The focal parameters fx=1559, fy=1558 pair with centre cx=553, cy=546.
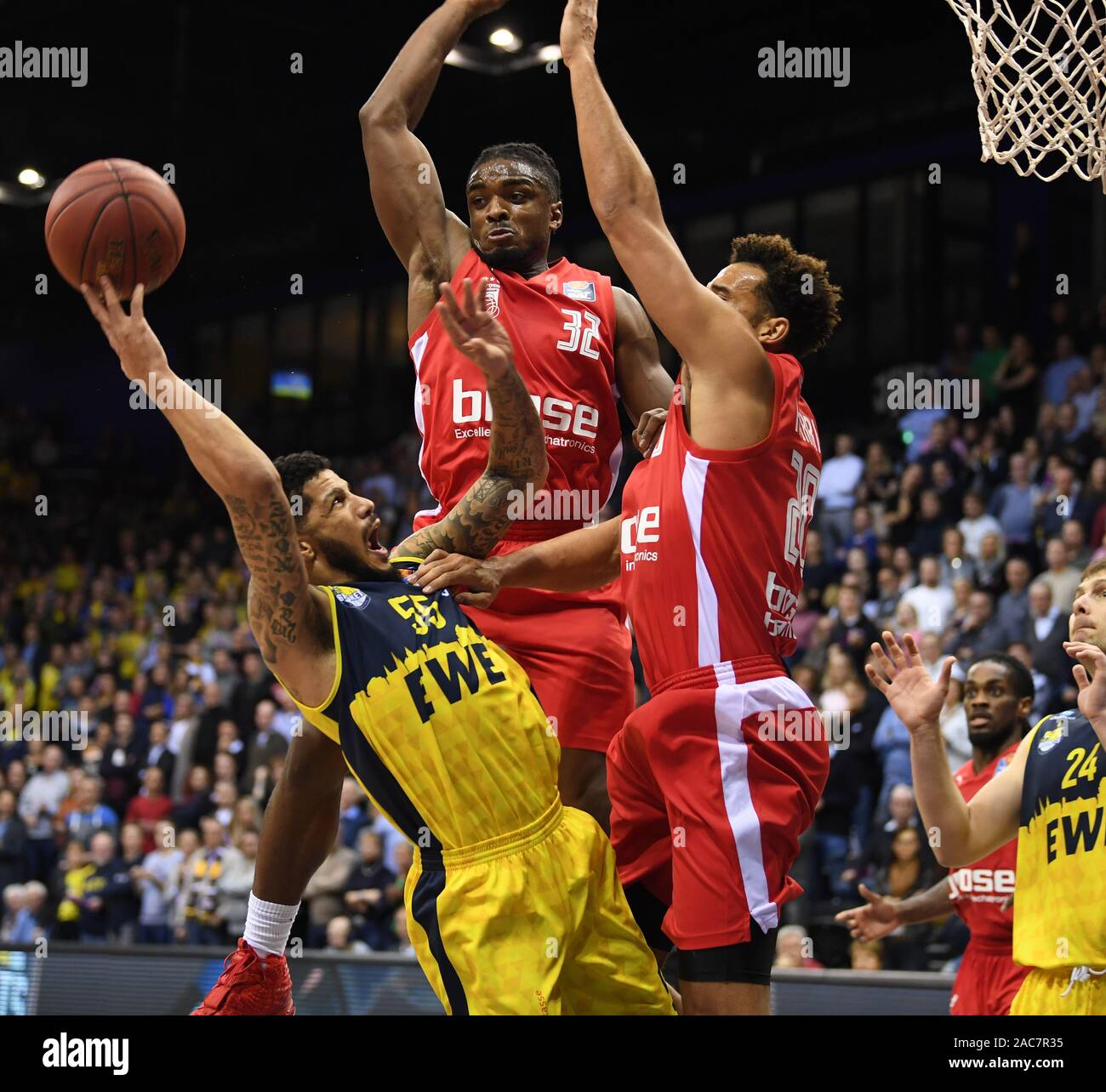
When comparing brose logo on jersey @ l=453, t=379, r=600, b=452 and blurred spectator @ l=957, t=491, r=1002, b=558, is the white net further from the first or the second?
blurred spectator @ l=957, t=491, r=1002, b=558

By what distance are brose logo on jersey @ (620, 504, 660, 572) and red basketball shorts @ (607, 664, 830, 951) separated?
1.09 ft

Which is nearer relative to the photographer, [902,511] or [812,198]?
[902,511]

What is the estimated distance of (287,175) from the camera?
15828mm

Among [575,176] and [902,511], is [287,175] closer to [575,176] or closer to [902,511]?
[575,176]

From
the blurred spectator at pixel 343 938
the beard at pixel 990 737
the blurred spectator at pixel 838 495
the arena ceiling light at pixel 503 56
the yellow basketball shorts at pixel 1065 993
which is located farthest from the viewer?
the arena ceiling light at pixel 503 56

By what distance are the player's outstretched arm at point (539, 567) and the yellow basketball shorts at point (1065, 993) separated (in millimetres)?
1583

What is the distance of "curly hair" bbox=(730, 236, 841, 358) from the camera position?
13.2 ft

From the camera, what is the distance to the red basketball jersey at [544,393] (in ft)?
14.9

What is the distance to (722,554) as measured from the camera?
149 inches

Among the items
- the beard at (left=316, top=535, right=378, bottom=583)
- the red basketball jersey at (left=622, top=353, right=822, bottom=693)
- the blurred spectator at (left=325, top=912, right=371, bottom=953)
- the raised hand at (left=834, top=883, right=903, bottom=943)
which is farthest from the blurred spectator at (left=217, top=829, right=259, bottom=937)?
the red basketball jersey at (left=622, top=353, right=822, bottom=693)

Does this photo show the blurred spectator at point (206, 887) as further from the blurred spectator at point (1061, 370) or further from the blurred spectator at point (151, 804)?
the blurred spectator at point (1061, 370)

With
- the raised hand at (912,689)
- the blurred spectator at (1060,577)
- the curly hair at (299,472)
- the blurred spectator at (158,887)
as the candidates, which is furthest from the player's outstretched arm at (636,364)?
the blurred spectator at (158,887)
